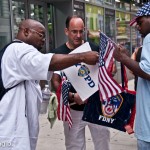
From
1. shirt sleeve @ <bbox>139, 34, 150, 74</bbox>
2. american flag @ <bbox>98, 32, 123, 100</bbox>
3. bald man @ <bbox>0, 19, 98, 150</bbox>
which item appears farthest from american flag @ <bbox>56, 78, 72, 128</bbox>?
shirt sleeve @ <bbox>139, 34, 150, 74</bbox>

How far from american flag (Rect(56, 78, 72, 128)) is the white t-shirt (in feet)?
2.80

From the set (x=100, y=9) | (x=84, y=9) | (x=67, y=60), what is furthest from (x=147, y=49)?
(x=100, y=9)

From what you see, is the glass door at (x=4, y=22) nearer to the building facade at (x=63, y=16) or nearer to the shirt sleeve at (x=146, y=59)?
the building facade at (x=63, y=16)

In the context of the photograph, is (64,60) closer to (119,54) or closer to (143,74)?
(119,54)

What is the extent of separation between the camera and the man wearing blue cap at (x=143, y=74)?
96.4 inches

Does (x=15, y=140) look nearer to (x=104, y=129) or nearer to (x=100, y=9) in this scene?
(x=104, y=129)

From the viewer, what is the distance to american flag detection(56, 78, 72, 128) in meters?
3.34

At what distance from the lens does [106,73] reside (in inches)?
108

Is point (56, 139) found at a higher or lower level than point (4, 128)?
lower

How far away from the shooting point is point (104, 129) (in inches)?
139

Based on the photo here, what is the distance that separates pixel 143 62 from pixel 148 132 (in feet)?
1.75

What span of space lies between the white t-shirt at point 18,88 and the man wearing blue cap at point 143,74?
1.86 ft

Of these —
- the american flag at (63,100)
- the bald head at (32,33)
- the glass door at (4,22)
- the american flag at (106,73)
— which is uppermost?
the glass door at (4,22)

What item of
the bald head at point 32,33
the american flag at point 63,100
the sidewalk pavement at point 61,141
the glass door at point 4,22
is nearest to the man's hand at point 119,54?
the bald head at point 32,33
